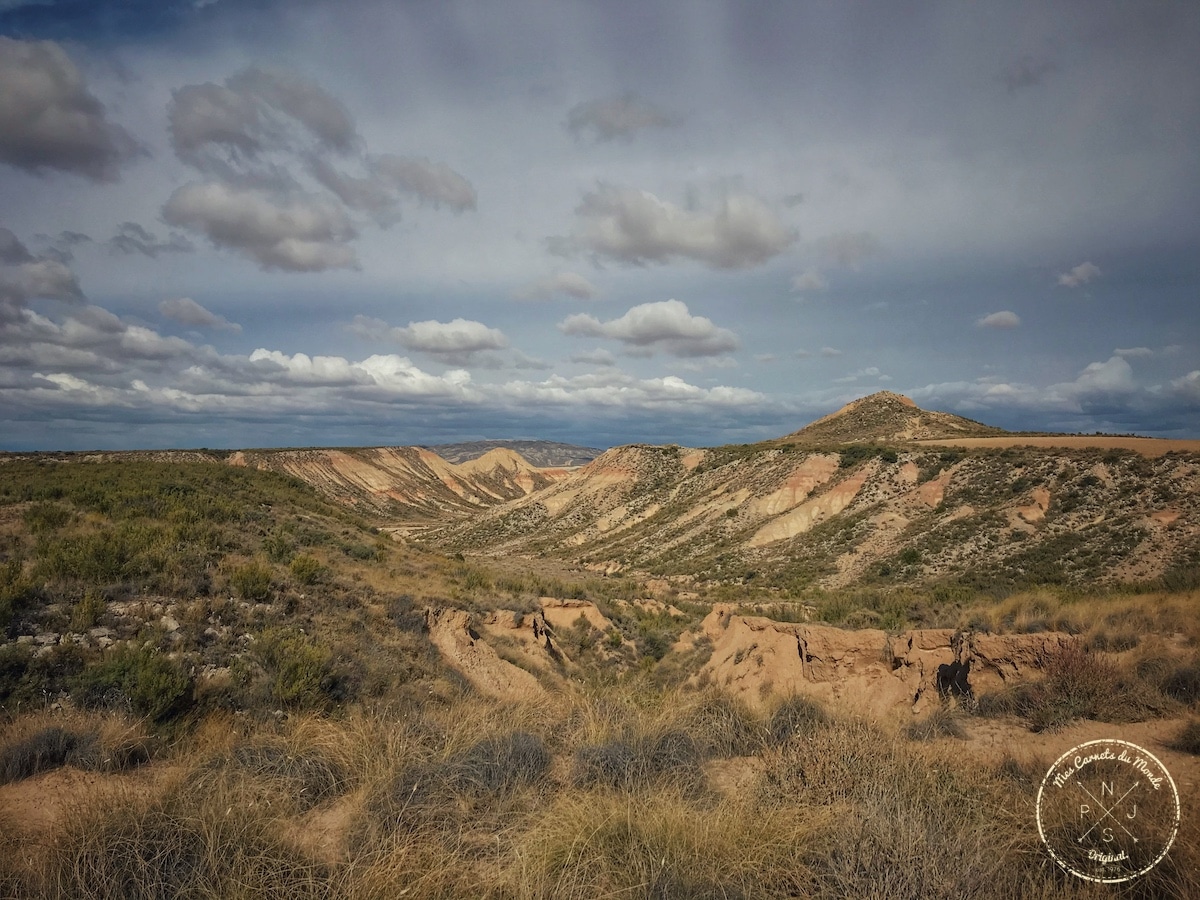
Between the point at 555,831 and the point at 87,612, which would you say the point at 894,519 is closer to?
the point at 555,831

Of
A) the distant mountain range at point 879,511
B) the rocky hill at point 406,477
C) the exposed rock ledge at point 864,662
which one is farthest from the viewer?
the rocky hill at point 406,477

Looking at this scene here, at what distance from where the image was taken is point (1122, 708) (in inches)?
262

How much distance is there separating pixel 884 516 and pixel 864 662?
2994 centimetres

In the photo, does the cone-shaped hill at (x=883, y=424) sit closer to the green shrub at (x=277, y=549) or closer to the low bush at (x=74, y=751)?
the green shrub at (x=277, y=549)

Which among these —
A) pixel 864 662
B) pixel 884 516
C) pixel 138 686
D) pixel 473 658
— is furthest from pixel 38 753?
pixel 884 516

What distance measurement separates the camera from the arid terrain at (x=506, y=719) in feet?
11.8

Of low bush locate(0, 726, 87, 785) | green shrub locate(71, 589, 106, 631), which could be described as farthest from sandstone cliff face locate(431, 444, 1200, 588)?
green shrub locate(71, 589, 106, 631)

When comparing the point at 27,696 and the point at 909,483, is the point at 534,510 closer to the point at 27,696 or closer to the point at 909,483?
the point at 909,483

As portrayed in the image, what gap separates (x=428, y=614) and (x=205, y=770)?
9494 mm

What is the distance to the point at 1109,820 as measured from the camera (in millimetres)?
3783

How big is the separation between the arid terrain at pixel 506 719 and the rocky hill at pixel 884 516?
1.39m

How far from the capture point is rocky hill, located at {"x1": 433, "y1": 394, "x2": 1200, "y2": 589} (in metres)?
25.5

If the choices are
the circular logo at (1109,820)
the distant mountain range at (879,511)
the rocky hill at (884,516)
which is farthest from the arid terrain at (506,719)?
the distant mountain range at (879,511)

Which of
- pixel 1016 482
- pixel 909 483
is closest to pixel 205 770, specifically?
pixel 1016 482
